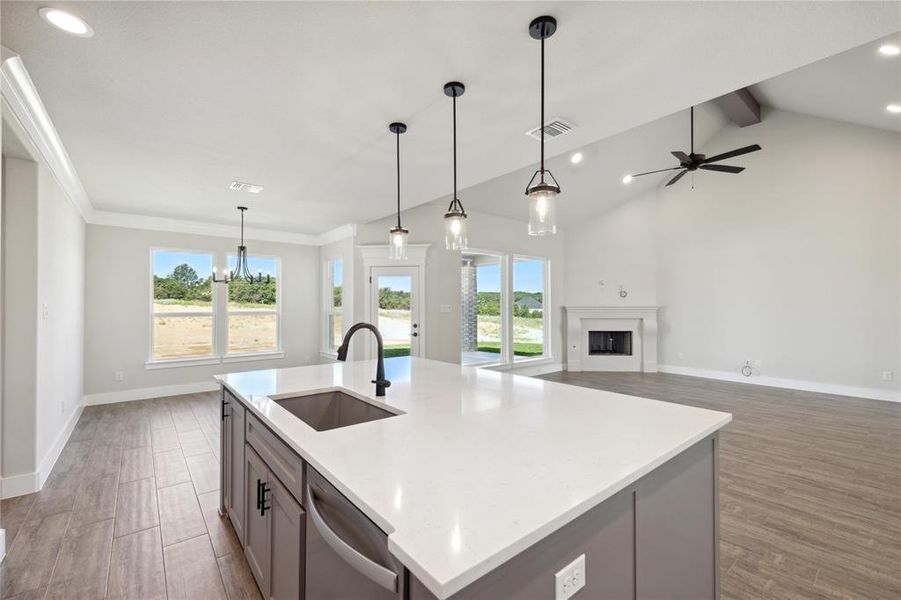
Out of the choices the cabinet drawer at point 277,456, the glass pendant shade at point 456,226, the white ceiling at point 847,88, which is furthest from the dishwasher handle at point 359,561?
the white ceiling at point 847,88

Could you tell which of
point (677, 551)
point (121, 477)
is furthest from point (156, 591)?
point (677, 551)

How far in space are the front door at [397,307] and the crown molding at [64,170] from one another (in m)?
0.85

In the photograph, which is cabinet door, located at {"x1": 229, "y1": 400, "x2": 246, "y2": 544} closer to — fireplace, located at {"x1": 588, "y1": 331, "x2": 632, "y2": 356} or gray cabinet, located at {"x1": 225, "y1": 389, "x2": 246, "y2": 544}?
gray cabinet, located at {"x1": 225, "y1": 389, "x2": 246, "y2": 544}

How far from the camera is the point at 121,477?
3.03 m

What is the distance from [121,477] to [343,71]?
336cm

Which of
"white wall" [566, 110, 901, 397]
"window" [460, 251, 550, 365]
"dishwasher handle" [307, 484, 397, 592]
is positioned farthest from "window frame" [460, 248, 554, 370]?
"dishwasher handle" [307, 484, 397, 592]

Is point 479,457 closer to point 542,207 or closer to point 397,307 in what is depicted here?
point 542,207

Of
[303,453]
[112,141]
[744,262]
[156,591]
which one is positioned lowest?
[156,591]

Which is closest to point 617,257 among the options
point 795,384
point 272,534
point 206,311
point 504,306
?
point 504,306

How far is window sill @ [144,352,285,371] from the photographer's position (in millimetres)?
5514

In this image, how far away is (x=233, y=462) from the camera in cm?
220

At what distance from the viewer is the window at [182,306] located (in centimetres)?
558

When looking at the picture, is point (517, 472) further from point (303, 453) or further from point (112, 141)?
point (112, 141)

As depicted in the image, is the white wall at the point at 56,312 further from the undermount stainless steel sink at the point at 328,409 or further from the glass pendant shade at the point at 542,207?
the glass pendant shade at the point at 542,207
